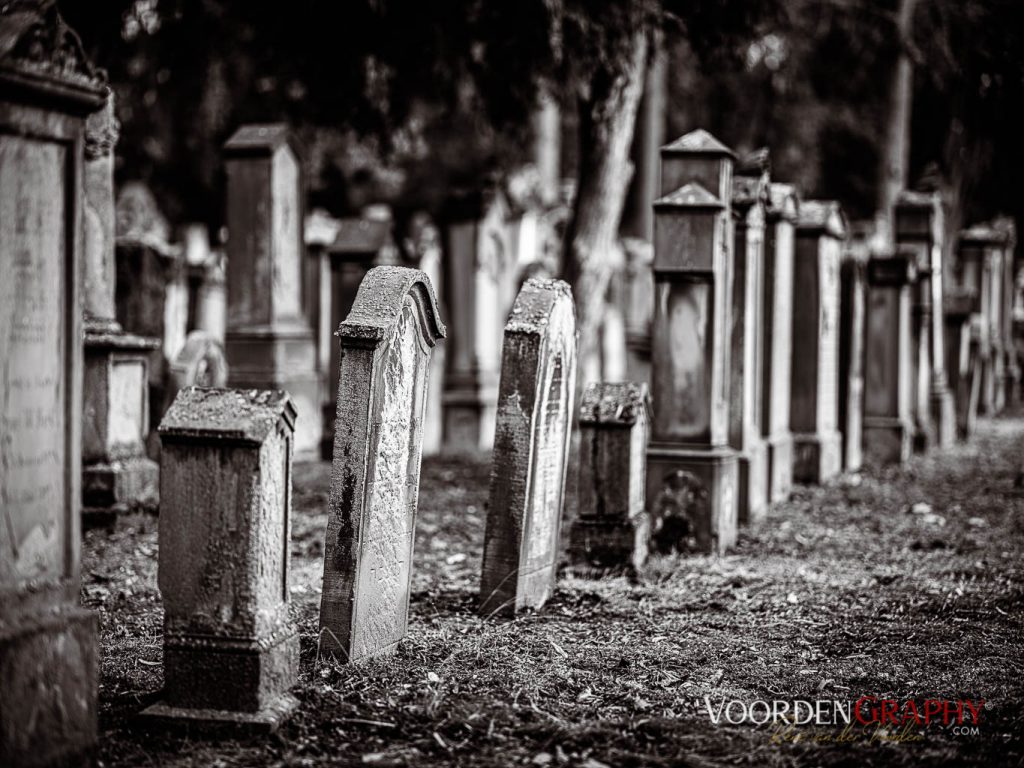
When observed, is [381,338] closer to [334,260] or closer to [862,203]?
[334,260]

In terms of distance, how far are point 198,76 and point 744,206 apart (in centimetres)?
1165

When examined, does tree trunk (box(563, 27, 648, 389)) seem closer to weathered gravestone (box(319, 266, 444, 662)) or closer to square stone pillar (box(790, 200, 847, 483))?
square stone pillar (box(790, 200, 847, 483))

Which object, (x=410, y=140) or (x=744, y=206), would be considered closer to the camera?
(x=744, y=206)

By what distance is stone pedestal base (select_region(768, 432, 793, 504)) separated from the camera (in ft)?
34.0

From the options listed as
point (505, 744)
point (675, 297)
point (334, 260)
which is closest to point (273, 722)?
point (505, 744)

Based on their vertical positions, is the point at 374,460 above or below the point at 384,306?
below

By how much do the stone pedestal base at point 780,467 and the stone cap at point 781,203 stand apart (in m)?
1.72

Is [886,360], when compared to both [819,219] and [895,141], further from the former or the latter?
[895,141]

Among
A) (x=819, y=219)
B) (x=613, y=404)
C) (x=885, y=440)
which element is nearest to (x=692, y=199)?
(x=613, y=404)

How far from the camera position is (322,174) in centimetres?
2839

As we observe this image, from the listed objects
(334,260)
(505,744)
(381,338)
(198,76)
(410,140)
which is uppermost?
(198,76)

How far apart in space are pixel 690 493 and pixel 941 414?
25.6ft

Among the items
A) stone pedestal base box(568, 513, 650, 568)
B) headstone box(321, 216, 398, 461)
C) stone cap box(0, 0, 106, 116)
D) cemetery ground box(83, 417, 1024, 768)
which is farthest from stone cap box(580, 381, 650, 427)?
headstone box(321, 216, 398, 461)

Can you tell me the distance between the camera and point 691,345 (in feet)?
27.8
